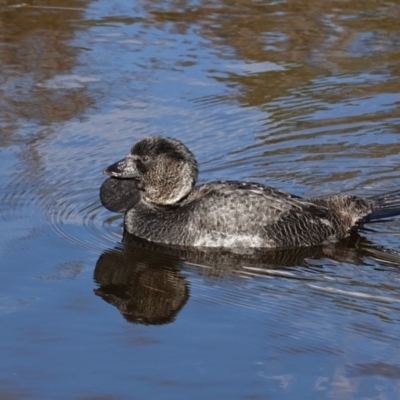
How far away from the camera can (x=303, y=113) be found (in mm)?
13883

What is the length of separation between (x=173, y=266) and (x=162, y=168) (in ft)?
3.90

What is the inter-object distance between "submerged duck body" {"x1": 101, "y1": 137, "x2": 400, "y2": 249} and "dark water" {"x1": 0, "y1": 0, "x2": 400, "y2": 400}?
205 mm

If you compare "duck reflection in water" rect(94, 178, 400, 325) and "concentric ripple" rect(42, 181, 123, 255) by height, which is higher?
"duck reflection in water" rect(94, 178, 400, 325)

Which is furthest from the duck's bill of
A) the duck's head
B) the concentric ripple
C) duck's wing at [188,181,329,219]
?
duck's wing at [188,181,329,219]

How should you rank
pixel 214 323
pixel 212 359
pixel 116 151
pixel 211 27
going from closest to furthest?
pixel 212 359, pixel 214 323, pixel 116 151, pixel 211 27

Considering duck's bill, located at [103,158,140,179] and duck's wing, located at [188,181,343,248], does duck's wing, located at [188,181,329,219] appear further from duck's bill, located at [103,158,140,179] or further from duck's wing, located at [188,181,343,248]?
duck's bill, located at [103,158,140,179]

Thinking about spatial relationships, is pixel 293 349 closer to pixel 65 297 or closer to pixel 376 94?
pixel 65 297

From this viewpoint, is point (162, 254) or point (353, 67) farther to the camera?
point (353, 67)

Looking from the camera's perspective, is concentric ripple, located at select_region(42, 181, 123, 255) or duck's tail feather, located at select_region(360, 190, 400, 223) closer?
concentric ripple, located at select_region(42, 181, 123, 255)

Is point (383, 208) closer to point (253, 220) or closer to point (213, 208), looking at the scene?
point (253, 220)

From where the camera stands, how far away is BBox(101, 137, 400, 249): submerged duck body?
1086cm

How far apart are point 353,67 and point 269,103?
5.64ft

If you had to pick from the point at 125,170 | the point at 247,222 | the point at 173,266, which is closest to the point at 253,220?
the point at 247,222

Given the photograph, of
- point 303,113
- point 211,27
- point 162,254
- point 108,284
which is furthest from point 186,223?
point 211,27
